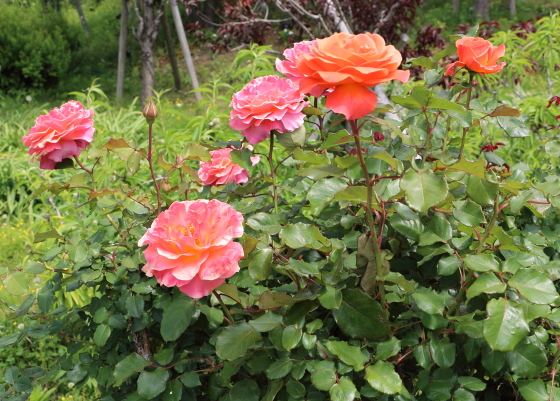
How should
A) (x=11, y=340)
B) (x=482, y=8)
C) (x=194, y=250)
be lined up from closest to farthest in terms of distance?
(x=194, y=250), (x=11, y=340), (x=482, y=8)

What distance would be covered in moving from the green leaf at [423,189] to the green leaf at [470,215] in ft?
0.63

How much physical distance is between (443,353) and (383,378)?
127 mm

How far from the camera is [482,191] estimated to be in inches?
28.5

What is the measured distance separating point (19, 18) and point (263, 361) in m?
9.03

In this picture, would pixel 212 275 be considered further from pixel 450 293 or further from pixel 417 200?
pixel 450 293

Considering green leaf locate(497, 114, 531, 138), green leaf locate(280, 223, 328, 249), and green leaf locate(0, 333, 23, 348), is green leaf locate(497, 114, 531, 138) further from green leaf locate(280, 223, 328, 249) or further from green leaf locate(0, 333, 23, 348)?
green leaf locate(0, 333, 23, 348)

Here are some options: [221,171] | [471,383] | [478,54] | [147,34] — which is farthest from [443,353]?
[147,34]

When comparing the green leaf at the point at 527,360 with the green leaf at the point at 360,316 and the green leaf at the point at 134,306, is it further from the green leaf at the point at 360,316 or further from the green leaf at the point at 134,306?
the green leaf at the point at 134,306

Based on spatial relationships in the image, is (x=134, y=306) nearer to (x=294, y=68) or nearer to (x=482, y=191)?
(x=294, y=68)

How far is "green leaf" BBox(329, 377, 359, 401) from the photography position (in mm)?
718

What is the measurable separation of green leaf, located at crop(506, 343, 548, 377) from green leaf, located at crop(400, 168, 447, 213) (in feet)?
1.16

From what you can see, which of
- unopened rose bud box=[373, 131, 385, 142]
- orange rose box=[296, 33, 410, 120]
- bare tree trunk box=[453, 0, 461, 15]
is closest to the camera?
orange rose box=[296, 33, 410, 120]

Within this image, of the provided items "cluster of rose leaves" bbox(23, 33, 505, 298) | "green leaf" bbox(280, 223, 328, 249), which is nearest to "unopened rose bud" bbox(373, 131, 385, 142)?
"cluster of rose leaves" bbox(23, 33, 505, 298)

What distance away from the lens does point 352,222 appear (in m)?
0.97
